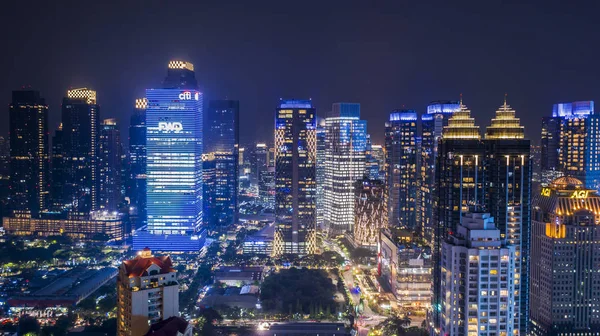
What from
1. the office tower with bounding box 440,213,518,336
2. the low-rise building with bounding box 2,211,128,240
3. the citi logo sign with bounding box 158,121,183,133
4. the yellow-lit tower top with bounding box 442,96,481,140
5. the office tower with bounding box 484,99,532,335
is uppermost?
the citi logo sign with bounding box 158,121,183,133

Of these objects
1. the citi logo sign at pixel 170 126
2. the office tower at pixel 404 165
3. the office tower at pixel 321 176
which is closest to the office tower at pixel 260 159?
the office tower at pixel 321 176

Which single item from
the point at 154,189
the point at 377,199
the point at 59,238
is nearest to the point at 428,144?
the point at 377,199

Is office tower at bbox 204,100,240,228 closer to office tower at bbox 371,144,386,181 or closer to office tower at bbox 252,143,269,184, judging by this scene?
office tower at bbox 252,143,269,184

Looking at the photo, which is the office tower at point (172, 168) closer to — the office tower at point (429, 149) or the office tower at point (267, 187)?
the office tower at point (429, 149)

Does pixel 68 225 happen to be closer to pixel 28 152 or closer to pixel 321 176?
pixel 28 152

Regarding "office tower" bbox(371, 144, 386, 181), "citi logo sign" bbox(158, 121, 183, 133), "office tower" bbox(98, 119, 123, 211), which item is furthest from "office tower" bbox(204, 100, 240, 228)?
"office tower" bbox(371, 144, 386, 181)
